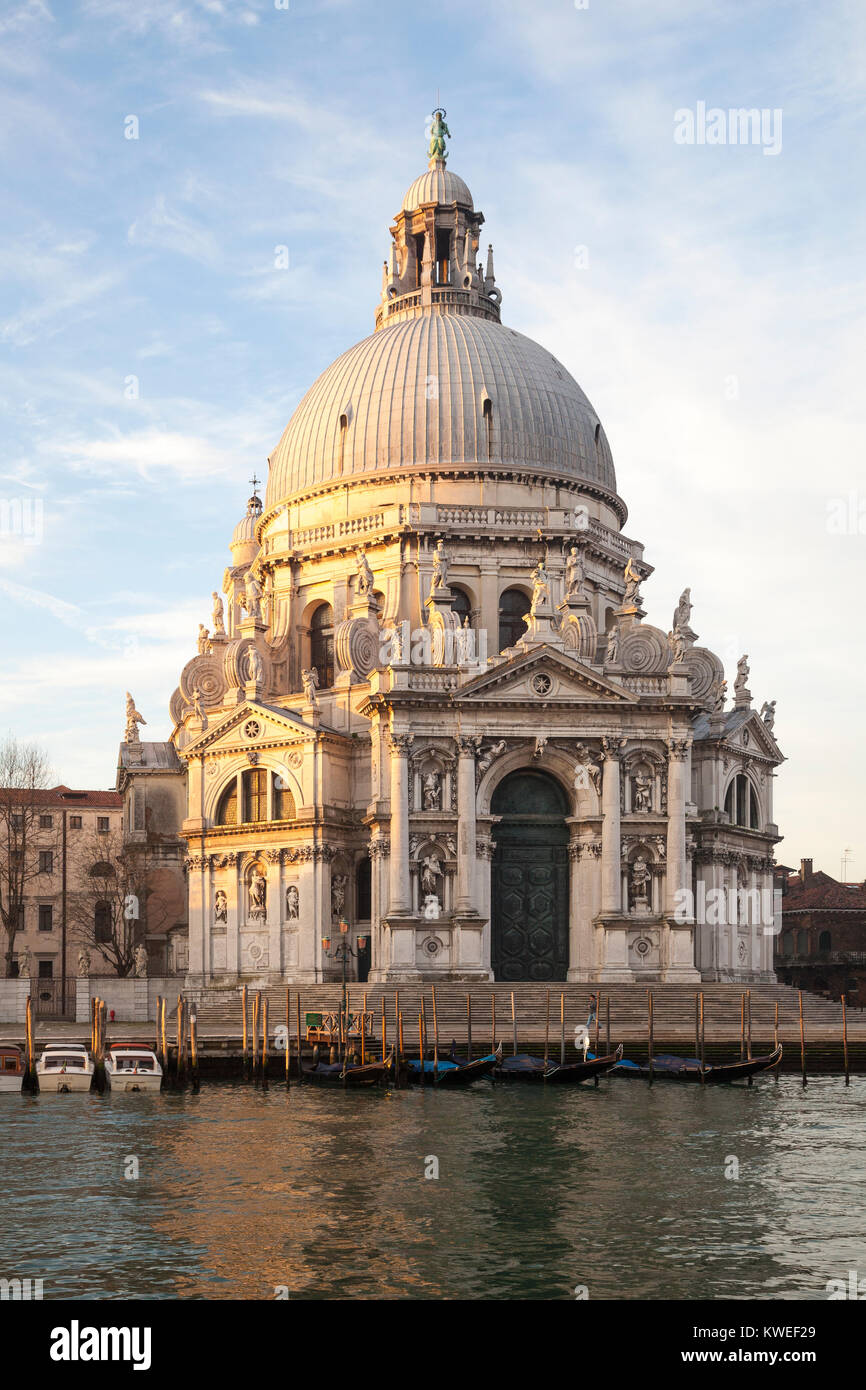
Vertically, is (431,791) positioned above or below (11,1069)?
above

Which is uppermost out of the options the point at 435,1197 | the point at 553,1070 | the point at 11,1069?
the point at 11,1069

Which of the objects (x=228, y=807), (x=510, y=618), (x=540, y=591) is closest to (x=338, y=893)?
Result: (x=228, y=807)

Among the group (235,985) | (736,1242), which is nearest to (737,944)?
(235,985)

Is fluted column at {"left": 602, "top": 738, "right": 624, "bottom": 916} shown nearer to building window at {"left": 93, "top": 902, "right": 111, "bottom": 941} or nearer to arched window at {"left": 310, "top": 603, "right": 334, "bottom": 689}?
arched window at {"left": 310, "top": 603, "right": 334, "bottom": 689}

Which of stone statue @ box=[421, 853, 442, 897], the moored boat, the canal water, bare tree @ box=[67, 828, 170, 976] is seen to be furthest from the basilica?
the canal water

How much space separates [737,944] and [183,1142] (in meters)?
29.6

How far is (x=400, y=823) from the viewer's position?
4766 cm

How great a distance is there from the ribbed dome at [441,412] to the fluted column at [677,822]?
12.3 metres

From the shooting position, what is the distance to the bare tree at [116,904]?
59531 millimetres

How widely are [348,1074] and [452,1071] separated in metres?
2.28

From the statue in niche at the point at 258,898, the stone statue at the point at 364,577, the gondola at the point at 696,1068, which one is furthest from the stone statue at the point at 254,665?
the gondola at the point at 696,1068

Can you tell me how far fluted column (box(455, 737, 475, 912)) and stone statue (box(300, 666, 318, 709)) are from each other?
6917 millimetres

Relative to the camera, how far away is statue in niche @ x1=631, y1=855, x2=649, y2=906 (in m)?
49.1

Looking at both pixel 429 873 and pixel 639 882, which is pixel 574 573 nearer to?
pixel 639 882
